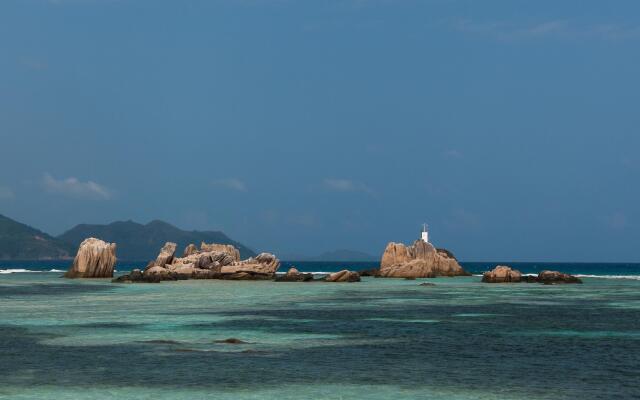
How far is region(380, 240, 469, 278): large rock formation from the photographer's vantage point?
140 m

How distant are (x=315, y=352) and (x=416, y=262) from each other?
349 feet

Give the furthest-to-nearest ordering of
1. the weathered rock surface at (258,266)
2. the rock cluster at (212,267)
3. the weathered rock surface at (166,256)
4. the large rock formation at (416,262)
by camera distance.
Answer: the large rock formation at (416,262), the weathered rock surface at (166,256), the weathered rock surface at (258,266), the rock cluster at (212,267)

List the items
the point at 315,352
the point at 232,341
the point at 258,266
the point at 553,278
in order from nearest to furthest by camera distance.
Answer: the point at 315,352 < the point at 232,341 < the point at 553,278 < the point at 258,266

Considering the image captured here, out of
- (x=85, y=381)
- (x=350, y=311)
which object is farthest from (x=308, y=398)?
(x=350, y=311)

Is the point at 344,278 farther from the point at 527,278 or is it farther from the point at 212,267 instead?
the point at 527,278

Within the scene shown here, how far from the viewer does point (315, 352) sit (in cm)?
3503

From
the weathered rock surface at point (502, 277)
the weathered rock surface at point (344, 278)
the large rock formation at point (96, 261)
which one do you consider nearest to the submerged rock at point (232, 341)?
the weathered rock surface at point (344, 278)

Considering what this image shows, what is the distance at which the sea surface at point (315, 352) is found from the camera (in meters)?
26.3

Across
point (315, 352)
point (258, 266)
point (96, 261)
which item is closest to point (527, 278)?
point (258, 266)

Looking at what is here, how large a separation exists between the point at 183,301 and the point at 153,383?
41.7 meters

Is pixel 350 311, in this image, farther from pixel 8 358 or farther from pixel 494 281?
pixel 494 281

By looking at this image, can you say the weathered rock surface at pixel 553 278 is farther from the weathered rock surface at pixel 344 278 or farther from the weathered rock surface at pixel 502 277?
the weathered rock surface at pixel 344 278

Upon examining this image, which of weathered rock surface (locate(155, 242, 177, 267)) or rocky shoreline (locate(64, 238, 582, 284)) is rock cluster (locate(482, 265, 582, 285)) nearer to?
rocky shoreline (locate(64, 238, 582, 284))

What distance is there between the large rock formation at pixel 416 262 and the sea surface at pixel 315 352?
3038 inches
